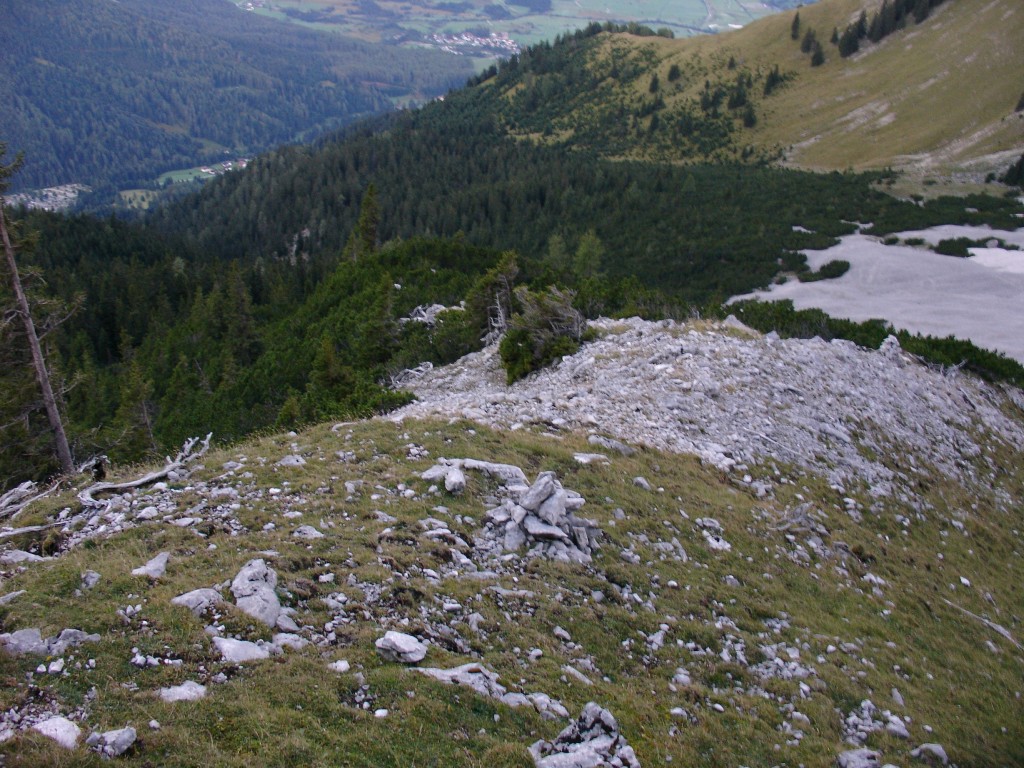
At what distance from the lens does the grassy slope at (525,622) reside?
6211 millimetres

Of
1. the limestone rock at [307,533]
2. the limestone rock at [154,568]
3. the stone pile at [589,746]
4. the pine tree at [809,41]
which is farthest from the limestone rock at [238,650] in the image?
the pine tree at [809,41]

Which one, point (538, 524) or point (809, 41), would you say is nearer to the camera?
point (538, 524)

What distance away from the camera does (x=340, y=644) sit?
7449 millimetres

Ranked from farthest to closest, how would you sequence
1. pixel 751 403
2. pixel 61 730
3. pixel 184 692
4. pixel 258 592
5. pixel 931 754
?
1. pixel 751 403
2. pixel 931 754
3. pixel 258 592
4. pixel 184 692
5. pixel 61 730

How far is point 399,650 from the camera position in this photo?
7.39 metres

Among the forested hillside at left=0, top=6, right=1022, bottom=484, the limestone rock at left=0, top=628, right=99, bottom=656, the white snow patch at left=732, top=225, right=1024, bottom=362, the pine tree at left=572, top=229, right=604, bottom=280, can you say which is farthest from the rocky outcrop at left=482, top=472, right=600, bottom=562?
the pine tree at left=572, top=229, right=604, bottom=280

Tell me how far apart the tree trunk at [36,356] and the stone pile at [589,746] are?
16.5 m

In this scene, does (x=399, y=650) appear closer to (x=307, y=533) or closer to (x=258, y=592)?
(x=258, y=592)

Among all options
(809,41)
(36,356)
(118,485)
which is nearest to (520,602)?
(118,485)

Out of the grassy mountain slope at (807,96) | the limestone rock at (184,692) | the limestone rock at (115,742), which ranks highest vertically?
the grassy mountain slope at (807,96)

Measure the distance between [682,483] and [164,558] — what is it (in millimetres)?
10681

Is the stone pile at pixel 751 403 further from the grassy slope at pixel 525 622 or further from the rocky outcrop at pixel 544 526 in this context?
the rocky outcrop at pixel 544 526

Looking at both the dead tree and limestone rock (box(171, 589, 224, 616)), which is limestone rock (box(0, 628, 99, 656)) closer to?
limestone rock (box(171, 589, 224, 616))

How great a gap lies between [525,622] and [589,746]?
7.27 ft
